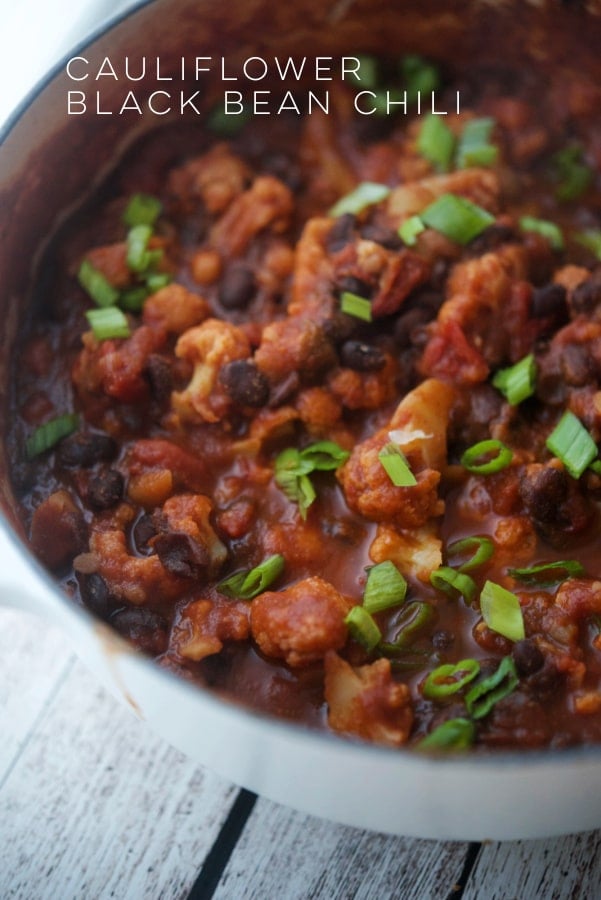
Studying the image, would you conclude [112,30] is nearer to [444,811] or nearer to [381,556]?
[381,556]

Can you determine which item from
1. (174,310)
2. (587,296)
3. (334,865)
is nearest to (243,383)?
(174,310)

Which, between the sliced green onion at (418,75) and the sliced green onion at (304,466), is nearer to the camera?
the sliced green onion at (304,466)

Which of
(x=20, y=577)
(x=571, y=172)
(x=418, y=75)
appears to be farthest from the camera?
(x=418, y=75)

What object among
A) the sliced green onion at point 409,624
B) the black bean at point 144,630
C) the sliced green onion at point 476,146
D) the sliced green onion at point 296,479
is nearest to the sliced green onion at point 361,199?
the sliced green onion at point 476,146

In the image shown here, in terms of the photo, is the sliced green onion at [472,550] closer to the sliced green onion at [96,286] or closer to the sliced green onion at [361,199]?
the sliced green onion at [361,199]

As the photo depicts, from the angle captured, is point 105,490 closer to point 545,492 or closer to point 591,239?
point 545,492

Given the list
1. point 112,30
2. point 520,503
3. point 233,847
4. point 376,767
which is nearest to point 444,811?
point 376,767
